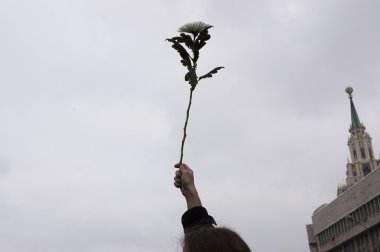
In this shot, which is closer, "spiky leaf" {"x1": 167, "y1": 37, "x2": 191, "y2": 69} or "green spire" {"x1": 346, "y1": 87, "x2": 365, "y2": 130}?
"spiky leaf" {"x1": 167, "y1": 37, "x2": 191, "y2": 69}

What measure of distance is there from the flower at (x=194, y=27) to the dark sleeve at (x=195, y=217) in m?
1.06

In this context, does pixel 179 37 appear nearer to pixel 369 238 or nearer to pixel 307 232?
pixel 369 238

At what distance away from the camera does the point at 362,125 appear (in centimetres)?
18275

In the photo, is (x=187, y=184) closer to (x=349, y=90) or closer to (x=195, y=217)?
(x=195, y=217)

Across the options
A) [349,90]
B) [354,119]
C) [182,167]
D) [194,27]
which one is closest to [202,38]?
→ [194,27]

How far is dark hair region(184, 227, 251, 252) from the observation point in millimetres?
2688

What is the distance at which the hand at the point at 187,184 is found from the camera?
3.78 m

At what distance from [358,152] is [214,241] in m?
183

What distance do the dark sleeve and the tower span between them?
173 metres

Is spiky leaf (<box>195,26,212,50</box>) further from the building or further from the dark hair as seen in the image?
the building

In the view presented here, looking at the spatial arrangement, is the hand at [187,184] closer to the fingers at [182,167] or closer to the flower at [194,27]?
the fingers at [182,167]

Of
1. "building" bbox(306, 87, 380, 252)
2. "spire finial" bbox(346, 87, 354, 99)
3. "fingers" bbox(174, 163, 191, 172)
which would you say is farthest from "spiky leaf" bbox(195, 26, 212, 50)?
"spire finial" bbox(346, 87, 354, 99)

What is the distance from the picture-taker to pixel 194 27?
365 centimetres

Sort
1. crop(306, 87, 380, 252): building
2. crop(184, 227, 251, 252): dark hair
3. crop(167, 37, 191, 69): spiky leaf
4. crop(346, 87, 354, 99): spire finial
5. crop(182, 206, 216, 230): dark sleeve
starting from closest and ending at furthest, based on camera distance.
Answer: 1. crop(184, 227, 251, 252): dark hair
2. crop(182, 206, 216, 230): dark sleeve
3. crop(167, 37, 191, 69): spiky leaf
4. crop(306, 87, 380, 252): building
5. crop(346, 87, 354, 99): spire finial
